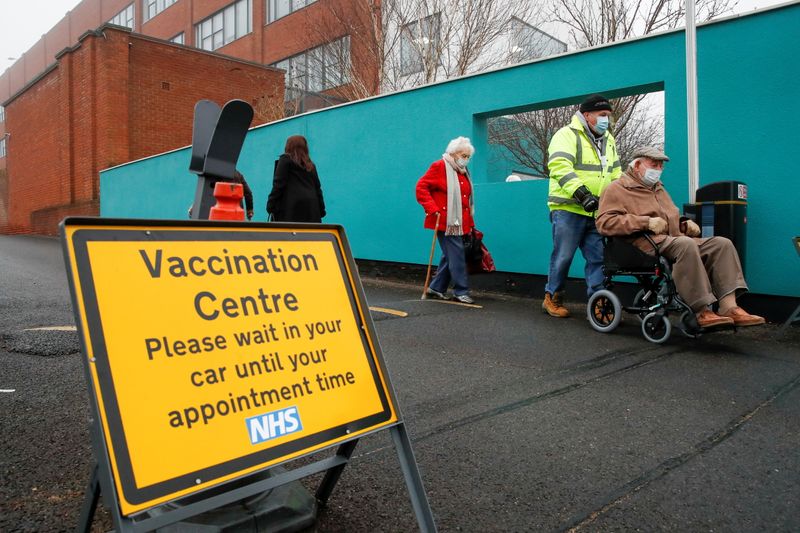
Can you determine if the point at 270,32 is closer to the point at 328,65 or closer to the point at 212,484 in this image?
the point at 328,65

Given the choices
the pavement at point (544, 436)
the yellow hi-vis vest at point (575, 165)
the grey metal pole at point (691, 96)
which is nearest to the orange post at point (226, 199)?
the pavement at point (544, 436)

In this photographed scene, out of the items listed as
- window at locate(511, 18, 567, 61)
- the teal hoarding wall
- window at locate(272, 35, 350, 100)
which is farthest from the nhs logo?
window at locate(272, 35, 350, 100)

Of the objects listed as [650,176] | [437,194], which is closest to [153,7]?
[437,194]

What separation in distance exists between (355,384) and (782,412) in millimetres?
2549

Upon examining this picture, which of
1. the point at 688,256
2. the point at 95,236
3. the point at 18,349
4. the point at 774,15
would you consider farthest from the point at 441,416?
the point at 774,15

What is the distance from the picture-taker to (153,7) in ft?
121

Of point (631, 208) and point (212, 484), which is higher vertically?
point (631, 208)

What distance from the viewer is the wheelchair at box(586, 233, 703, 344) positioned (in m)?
4.64

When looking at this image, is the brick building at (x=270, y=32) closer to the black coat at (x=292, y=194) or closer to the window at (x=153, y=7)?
the window at (x=153, y=7)

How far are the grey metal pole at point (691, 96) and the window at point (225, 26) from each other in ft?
88.3

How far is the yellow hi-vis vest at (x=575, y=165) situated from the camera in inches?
219

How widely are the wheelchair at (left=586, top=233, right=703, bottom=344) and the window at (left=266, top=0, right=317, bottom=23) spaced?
23235 mm

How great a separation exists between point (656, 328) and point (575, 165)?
177 centimetres

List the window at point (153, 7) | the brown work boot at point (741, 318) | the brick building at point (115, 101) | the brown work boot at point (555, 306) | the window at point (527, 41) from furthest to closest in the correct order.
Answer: the window at point (153, 7) < the brick building at point (115, 101) < the window at point (527, 41) < the brown work boot at point (555, 306) < the brown work boot at point (741, 318)
